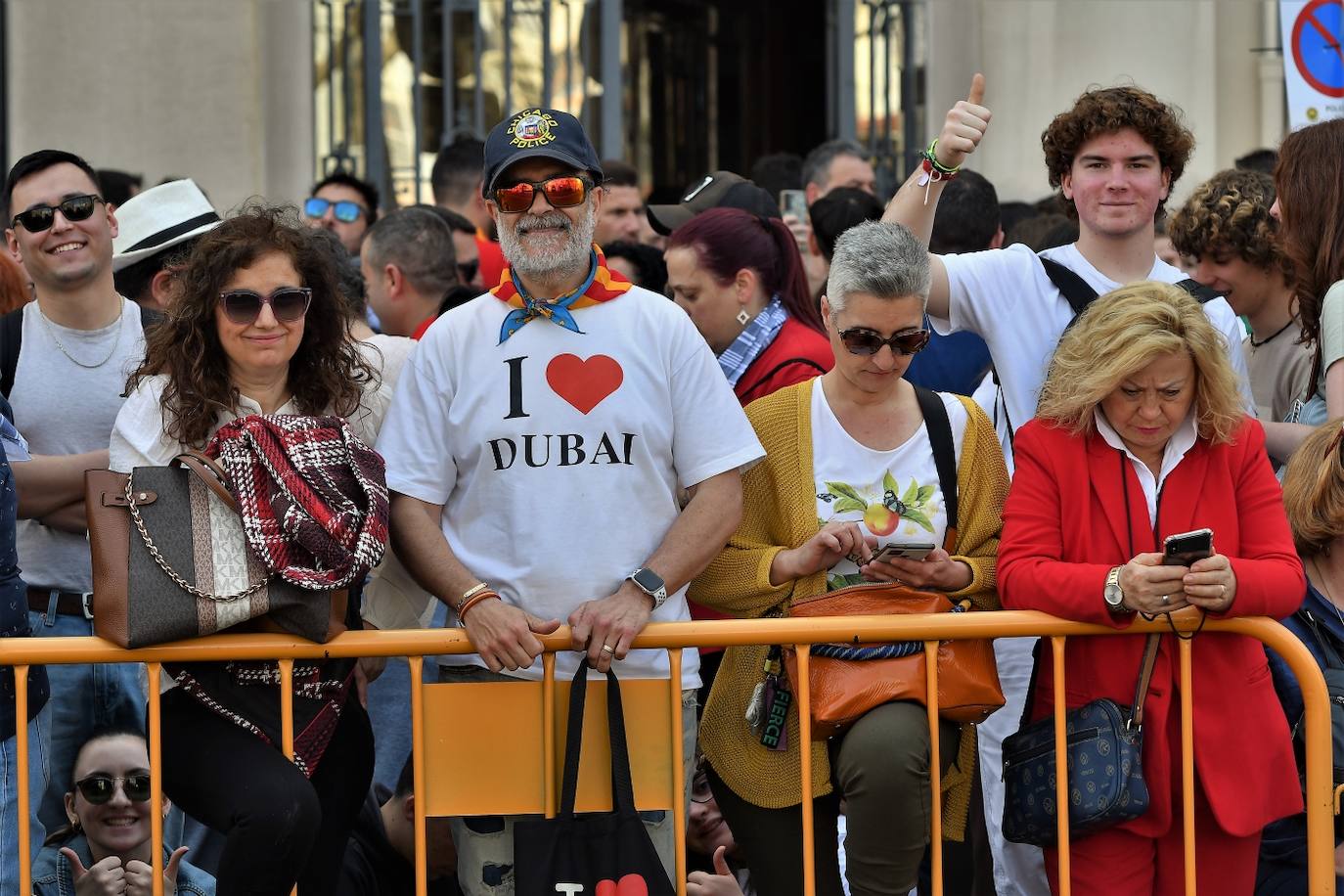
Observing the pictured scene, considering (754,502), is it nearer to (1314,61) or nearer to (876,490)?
(876,490)

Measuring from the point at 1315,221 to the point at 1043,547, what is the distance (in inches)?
53.8

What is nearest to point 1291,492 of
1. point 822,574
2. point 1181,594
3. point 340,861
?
point 1181,594

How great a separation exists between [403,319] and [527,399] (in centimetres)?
239

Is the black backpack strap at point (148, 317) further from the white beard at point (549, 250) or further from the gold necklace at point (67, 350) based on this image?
the white beard at point (549, 250)

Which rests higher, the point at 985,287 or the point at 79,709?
the point at 985,287

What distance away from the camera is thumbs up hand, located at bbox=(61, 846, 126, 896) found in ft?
15.6

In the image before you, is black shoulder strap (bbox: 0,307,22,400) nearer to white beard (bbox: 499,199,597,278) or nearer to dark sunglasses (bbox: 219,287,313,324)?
dark sunglasses (bbox: 219,287,313,324)

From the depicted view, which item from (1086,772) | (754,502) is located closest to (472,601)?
(754,502)

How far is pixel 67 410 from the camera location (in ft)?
15.8

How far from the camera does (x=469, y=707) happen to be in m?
4.17

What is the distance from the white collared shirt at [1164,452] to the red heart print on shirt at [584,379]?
1.13 m

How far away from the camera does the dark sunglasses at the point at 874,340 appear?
4.34m

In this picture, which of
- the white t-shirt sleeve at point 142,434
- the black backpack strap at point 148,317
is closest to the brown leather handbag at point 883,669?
the white t-shirt sleeve at point 142,434

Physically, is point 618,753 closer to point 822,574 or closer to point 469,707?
point 469,707
